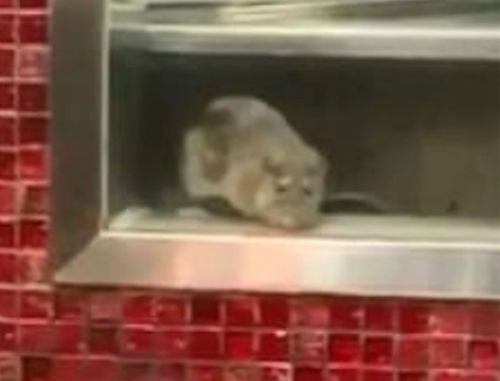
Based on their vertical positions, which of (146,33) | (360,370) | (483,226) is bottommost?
(360,370)

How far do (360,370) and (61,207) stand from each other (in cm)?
26

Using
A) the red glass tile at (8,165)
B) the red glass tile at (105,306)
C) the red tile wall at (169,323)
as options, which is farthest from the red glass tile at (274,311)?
the red glass tile at (8,165)

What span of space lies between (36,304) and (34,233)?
0.06 m

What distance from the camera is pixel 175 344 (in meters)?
1.18

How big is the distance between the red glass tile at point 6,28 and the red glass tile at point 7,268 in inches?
6.5

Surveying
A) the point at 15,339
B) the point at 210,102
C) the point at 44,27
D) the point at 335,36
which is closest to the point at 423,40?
the point at 335,36

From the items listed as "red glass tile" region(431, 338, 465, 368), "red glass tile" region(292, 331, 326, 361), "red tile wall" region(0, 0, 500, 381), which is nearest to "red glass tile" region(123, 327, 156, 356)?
"red tile wall" region(0, 0, 500, 381)

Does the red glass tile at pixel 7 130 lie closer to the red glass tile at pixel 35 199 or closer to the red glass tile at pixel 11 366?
the red glass tile at pixel 35 199

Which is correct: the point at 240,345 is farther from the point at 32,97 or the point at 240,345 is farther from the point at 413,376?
the point at 32,97

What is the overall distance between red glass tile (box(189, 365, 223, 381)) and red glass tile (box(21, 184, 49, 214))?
17 centimetres

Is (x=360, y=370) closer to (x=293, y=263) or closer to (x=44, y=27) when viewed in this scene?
(x=293, y=263)

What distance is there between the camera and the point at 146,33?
120cm

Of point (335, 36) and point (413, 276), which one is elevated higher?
point (335, 36)

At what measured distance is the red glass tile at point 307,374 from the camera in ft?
3.86
